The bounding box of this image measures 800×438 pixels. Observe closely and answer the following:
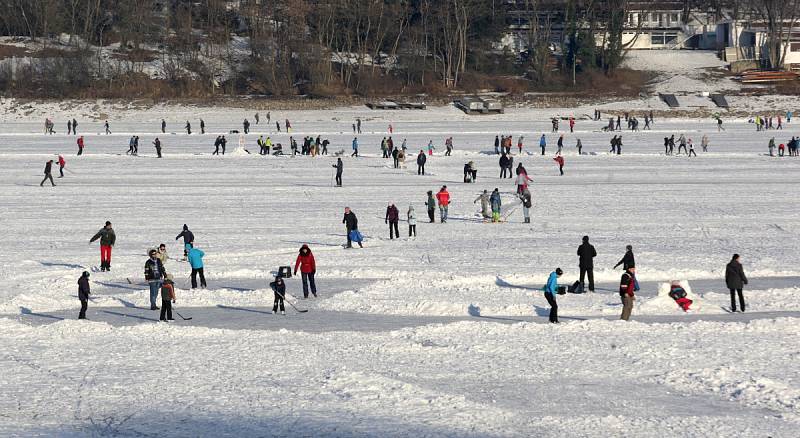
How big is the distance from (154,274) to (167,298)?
117 cm

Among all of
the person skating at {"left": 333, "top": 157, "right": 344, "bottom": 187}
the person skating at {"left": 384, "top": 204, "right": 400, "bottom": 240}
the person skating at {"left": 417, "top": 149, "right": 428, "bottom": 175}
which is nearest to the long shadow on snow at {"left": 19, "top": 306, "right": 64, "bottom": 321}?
the person skating at {"left": 384, "top": 204, "right": 400, "bottom": 240}

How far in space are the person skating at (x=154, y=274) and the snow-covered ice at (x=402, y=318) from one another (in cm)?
40

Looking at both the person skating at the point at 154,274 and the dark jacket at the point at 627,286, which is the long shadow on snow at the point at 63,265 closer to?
the person skating at the point at 154,274

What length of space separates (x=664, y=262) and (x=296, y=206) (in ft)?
40.9

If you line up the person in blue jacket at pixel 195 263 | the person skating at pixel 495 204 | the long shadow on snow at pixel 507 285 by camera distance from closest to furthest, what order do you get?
the person in blue jacket at pixel 195 263 → the long shadow on snow at pixel 507 285 → the person skating at pixel 495 204

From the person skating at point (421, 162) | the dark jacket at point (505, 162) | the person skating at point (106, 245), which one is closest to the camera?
the person skating at point (106, 245)

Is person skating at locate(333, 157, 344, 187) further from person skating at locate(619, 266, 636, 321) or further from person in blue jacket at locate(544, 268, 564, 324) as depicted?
person skating at locate(619, 266, 636, 321)

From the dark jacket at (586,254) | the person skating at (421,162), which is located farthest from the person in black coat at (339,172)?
the dark jacket at (586,254)

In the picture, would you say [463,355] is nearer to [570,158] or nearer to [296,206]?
[296,206]

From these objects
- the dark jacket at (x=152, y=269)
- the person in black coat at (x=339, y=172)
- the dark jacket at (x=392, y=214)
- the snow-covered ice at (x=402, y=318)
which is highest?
the person in black coat at (x=339, y=172)

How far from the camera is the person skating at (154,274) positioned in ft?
59.0

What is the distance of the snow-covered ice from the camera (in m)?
12.6

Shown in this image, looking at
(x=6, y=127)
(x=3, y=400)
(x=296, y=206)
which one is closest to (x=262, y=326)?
(x=3, y=400)

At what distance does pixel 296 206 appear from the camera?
30.9 m
